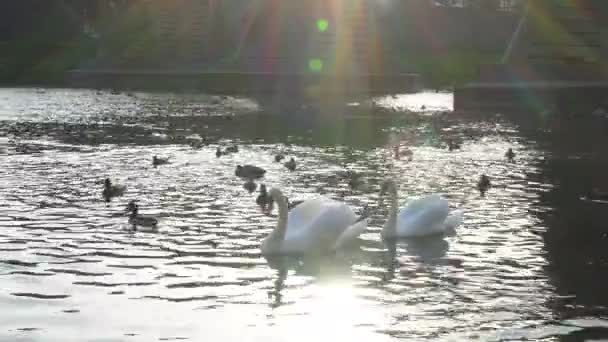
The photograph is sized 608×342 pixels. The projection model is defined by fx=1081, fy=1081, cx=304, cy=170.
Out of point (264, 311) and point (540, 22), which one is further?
point (540, 22)

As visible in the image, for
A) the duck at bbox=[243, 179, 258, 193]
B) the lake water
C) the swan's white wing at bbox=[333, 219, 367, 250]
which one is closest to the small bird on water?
the lake water

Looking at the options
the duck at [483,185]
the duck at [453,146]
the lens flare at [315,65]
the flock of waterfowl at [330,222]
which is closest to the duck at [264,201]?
the flock of waterfowl at [330,222]

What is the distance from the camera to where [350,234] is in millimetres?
16344

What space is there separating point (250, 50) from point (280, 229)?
45.9 metres

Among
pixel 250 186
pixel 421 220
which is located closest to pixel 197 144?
pixel 250 186

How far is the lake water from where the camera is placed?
12211 millimetres

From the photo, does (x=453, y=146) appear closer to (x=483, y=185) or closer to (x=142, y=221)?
(x=483, y=185)

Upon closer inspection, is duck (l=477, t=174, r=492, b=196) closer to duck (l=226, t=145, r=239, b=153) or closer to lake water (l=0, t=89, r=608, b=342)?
lake water (l=0, t=89, r=608, b=342)

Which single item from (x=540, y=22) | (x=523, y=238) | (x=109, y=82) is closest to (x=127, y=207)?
(x=523, y=238)

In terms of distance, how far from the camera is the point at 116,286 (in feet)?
44.8

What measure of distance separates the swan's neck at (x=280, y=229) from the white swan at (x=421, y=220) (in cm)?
200

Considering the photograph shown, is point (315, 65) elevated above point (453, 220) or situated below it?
above

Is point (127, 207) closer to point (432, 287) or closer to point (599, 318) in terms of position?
point (432, 287)

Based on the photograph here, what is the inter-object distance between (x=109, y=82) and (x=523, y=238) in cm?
4042
